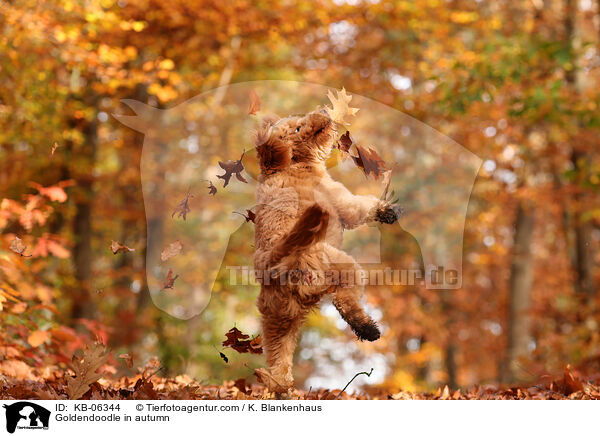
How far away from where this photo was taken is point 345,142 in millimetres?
2797

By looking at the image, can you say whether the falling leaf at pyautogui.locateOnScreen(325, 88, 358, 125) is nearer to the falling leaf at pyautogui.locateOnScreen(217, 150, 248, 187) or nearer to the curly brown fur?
the curly brown fur

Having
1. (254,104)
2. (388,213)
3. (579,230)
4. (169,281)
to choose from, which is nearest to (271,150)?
(254,104)

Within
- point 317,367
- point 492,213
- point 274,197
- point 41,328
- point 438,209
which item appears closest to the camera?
point 274,197

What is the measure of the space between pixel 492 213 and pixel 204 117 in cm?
688

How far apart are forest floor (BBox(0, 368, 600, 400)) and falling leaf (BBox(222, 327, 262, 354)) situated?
223 millimetres

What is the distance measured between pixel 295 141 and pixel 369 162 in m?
0.36

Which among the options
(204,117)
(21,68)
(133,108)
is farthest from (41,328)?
(204,117)

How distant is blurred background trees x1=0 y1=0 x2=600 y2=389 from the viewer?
6668 mm

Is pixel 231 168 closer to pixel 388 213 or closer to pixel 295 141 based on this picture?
pixel 295 141

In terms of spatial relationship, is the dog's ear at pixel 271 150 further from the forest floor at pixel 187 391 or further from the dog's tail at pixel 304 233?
the forest floor at pixel 187 391
